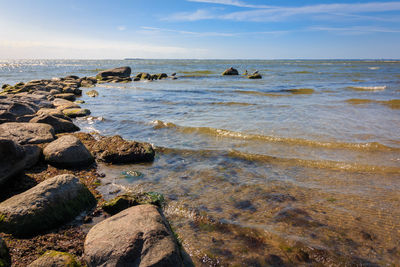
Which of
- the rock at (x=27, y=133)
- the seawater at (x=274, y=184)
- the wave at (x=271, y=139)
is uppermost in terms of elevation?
the rock at (x=27, y=133)

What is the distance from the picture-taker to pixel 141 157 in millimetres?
6562

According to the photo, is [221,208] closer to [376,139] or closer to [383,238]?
[383,238]

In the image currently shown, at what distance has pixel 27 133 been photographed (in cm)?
719

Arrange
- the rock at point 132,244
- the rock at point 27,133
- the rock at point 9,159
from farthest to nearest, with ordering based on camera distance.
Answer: the rock at point 27,133 < the rock at point 9,159 < the rock at point 132,244

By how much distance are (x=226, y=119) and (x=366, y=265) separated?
27.1 ft

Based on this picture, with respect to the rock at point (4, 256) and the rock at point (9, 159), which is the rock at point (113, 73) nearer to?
the rock at point (9, 159)

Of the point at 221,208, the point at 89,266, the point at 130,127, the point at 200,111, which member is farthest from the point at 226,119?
the point at 89,266

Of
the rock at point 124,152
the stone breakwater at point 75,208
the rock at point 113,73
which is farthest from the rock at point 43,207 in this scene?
the rock at point 113,73

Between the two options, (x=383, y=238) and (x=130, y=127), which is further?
(x=130, y=127)

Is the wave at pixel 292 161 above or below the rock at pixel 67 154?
below

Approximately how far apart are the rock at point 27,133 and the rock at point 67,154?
1208mm

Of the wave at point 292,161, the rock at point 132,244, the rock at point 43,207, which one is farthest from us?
the wave at point 292,161

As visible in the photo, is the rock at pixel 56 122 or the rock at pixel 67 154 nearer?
the rock at pixel 67 154

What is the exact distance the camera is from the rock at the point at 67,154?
5926 mm
